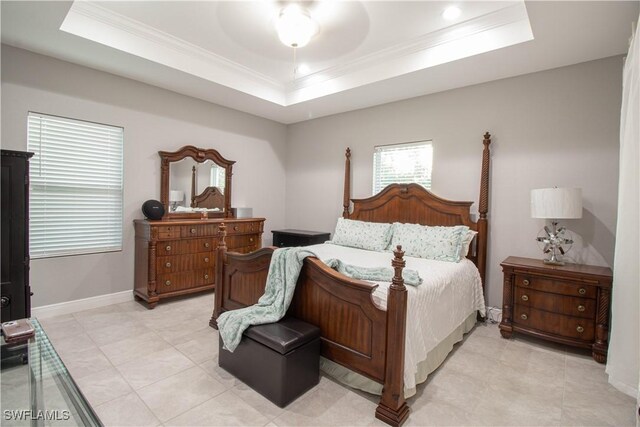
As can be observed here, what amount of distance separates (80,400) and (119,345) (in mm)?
1504

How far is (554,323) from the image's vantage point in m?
2.73

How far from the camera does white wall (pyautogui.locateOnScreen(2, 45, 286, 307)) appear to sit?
9.94 feet

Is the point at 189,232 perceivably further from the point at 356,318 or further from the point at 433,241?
the point at 433,241

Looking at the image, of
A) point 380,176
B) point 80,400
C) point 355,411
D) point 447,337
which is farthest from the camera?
point 380,176

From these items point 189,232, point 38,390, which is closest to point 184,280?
point 189,232

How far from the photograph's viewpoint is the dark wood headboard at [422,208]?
3.44m

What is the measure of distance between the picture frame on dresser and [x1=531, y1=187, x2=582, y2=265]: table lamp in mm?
3302

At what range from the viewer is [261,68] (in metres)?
3.90

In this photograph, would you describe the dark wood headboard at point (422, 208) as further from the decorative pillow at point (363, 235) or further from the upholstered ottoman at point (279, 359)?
→ the upholstered ottoman at point (279, 359)

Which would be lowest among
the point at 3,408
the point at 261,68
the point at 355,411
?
the point at 355,411

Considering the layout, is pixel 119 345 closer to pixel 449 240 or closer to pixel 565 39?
pixel 449 240

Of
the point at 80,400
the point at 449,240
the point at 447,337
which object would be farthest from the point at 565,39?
the point at 80,400

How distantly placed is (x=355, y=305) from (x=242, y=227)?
284 cm

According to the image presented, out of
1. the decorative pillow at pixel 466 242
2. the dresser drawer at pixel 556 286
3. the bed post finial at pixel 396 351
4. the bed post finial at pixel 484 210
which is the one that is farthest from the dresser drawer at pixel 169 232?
the dresser drawer at pixel 556 286
